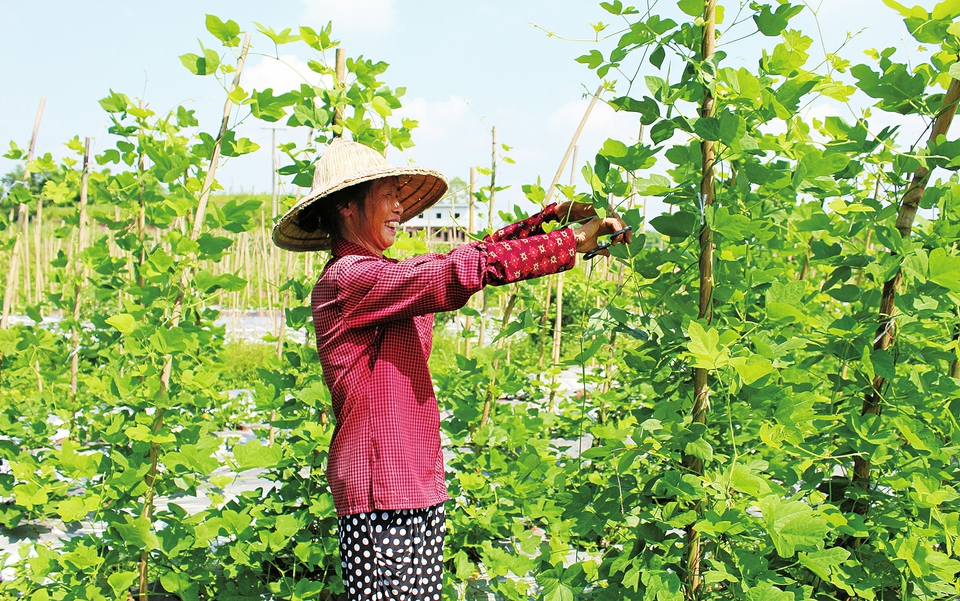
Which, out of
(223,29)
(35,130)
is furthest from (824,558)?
(35,130)

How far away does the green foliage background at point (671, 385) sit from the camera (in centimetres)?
160

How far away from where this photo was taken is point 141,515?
2271 mm

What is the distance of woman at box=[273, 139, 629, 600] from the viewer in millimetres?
1574

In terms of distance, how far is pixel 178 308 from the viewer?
7.48 ft

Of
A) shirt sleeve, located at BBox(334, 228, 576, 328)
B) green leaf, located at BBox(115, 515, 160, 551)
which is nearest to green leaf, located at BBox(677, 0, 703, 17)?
shirt sleeve, located at BBox(334, 228, 576, 328)

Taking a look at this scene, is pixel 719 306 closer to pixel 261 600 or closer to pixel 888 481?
pixel 888 481

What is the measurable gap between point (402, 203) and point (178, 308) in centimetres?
76

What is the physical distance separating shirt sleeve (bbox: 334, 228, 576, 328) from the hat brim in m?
0.25

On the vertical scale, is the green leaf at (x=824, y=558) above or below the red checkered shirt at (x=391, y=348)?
below

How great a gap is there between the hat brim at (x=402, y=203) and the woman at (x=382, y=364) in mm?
17

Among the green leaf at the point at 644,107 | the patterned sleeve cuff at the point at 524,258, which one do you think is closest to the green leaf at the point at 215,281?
the patterned sleeve cuff at the point at 524,258

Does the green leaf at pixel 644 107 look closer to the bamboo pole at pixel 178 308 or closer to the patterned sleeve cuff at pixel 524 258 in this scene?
the patterned sleeve cuff at pixel 524 258

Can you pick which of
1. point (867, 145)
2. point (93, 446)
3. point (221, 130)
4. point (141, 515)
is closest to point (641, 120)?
point (867, 145)

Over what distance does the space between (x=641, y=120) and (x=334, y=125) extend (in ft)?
3.52
